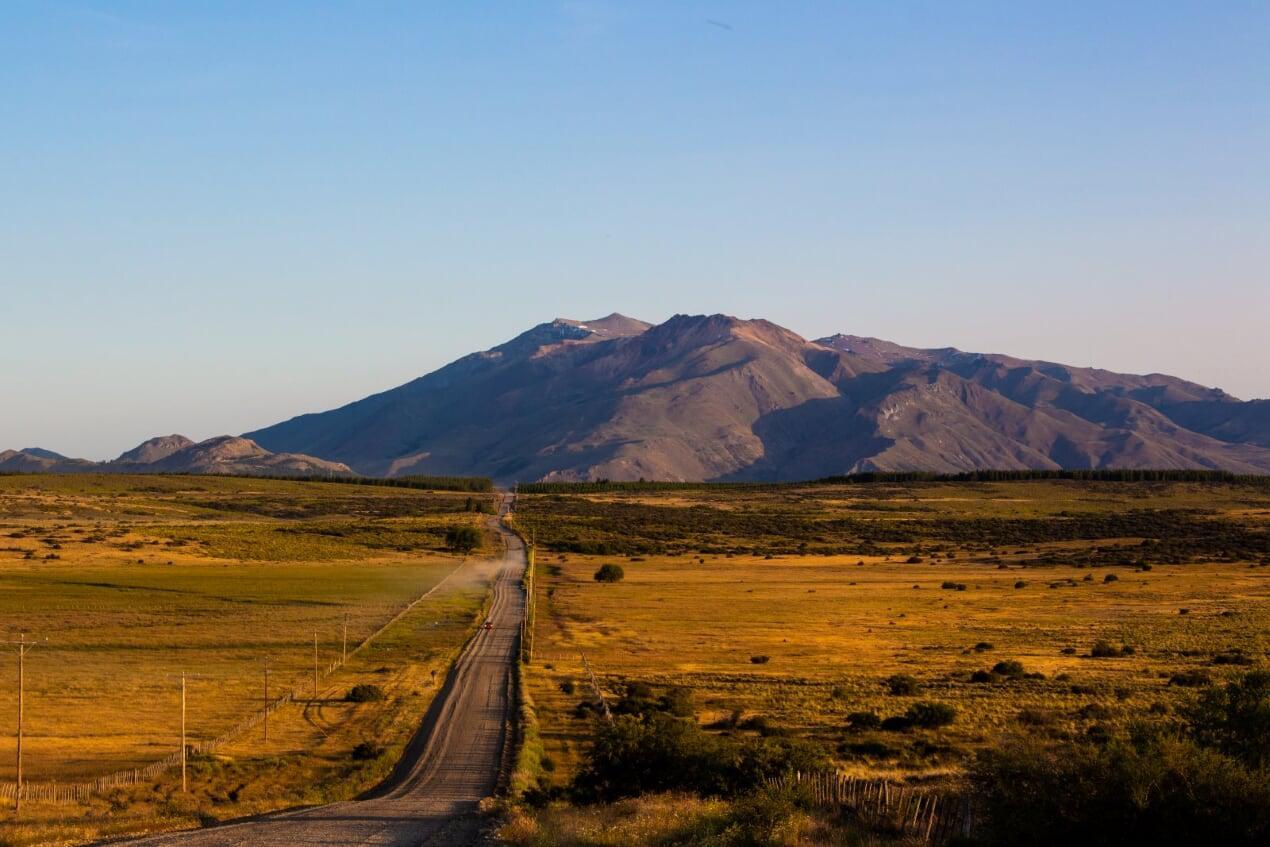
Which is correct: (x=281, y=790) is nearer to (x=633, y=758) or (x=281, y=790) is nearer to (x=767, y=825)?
(x=633, y=758)

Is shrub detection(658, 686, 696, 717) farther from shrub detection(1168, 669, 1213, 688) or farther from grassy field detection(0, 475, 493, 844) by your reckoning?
shrub detection(1168, 669, 1213, 688)

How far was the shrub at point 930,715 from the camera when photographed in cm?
3700

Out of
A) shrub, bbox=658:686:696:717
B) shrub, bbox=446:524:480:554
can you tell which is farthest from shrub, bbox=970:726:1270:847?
shrub, bbox=446:524:480:554

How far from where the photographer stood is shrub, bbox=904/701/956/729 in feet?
121

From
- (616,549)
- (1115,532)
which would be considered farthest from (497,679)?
(1115,532)

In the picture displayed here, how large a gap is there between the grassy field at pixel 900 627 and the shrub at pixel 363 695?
18.6 ft

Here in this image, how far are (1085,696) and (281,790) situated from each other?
85.6 feet

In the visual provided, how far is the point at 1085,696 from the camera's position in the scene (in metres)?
41.8

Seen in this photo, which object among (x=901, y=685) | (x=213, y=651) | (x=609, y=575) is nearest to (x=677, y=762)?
(x=901, y=685)

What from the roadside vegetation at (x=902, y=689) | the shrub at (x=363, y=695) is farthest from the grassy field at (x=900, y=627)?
the shrub at (x=363, y=695)

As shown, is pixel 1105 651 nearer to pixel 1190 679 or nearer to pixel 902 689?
pixel 1190 679

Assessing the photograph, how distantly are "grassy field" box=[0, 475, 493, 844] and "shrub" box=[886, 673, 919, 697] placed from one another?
1674 centimetres

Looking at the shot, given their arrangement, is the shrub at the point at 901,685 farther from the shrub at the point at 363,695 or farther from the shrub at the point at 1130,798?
the shrub at the point at 1130,798

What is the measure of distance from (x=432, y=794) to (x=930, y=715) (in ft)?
50.4
